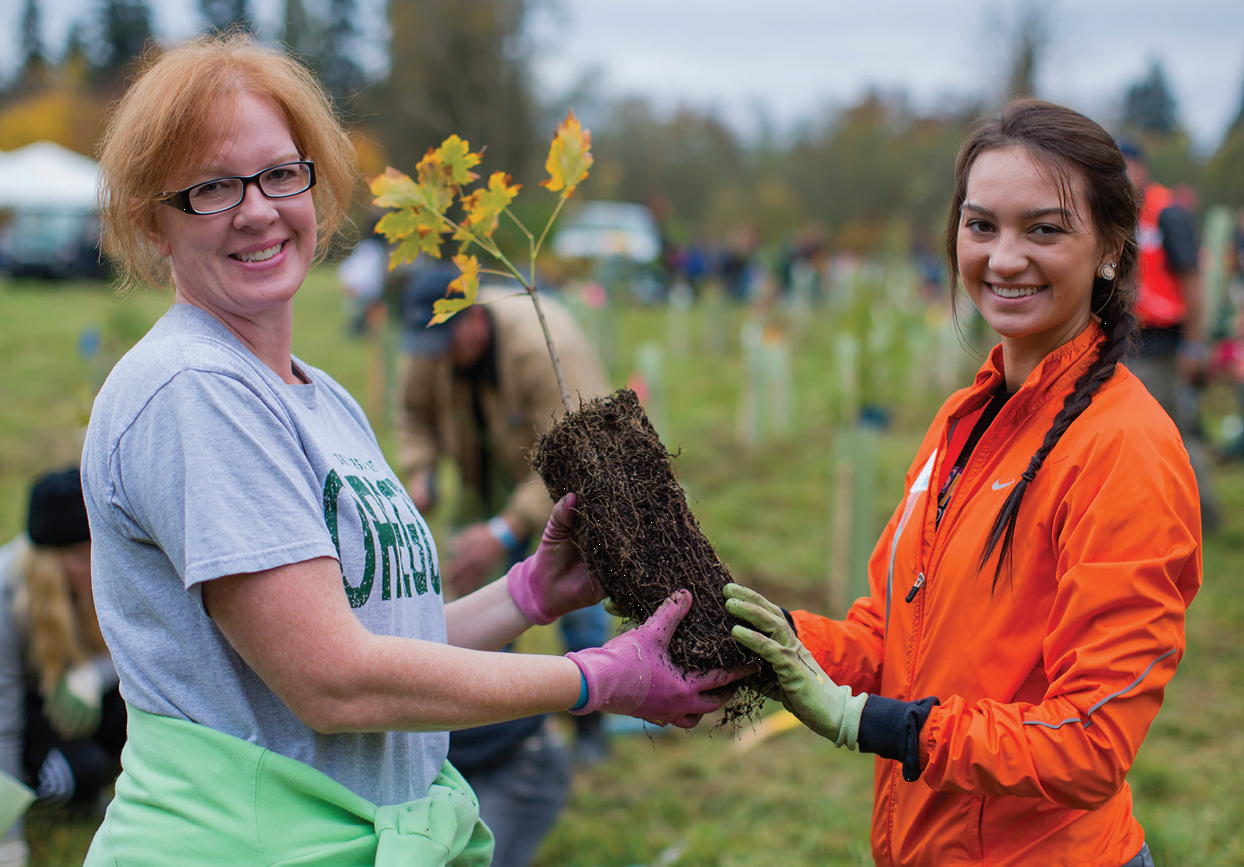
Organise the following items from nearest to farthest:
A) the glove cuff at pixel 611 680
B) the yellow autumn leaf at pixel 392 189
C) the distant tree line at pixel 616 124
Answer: the glove cuff at pixel 611 680 < the yellow autumn leaf at pixel 392 189 < the distant tree line at pixel 616 124

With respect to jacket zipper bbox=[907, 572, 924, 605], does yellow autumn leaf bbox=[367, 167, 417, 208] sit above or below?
above

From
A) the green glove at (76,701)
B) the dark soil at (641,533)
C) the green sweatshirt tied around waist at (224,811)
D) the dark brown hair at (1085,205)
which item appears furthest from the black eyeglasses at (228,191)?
the green glove at (76,701)

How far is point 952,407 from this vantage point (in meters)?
1.78

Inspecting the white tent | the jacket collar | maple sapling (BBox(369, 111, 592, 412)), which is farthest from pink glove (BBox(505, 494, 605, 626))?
the white tent

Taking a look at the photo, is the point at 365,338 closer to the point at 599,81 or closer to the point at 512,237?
the point at 512,237

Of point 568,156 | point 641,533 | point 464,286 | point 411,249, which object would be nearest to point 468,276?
point 464,286

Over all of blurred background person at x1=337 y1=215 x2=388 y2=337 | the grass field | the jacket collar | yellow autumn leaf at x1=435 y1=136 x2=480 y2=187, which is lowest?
the grass field

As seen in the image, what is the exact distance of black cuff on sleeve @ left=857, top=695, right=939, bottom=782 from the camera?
1.49 meters

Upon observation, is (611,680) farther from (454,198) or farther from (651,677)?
(454,198)

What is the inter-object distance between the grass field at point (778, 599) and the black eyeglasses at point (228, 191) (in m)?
0.88

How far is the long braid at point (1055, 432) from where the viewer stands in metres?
1.50

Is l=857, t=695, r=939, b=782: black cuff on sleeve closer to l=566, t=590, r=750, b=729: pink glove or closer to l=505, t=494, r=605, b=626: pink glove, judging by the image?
l=566, t=590, r=750, b=729: pink glove

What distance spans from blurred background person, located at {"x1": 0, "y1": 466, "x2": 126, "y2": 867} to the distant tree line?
3.86 ft

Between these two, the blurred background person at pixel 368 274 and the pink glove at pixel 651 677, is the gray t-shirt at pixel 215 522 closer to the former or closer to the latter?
the pink glove at pixel 651 677
